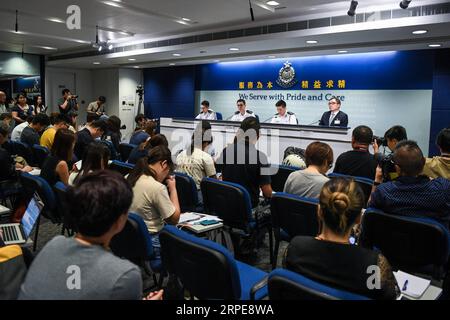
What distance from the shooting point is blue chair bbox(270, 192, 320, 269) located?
8.38 feet

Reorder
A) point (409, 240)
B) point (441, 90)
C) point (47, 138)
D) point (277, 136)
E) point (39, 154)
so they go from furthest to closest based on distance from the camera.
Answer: point (441, 90)
point (277, 136)
point (47, 138)
point (39, 154)
point (409, 240)

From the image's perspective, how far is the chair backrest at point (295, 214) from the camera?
8.37 feet

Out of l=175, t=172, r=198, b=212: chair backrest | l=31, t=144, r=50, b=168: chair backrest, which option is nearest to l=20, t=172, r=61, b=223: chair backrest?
l=175, t=172, r=198, b=212: chair backrest

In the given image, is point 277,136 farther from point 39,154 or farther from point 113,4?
point 39,154

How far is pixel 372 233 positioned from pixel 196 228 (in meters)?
1.12

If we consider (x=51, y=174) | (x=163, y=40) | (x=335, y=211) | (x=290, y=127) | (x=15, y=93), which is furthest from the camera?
(x=15, y=93)

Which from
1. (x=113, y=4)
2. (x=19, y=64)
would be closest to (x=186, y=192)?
(x=113, y=4)

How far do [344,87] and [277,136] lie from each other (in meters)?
2.86

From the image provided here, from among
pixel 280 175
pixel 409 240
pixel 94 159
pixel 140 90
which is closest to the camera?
pixel 409 240

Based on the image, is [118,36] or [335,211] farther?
[118,36]

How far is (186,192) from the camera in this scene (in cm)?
348

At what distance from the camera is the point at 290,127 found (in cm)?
612
